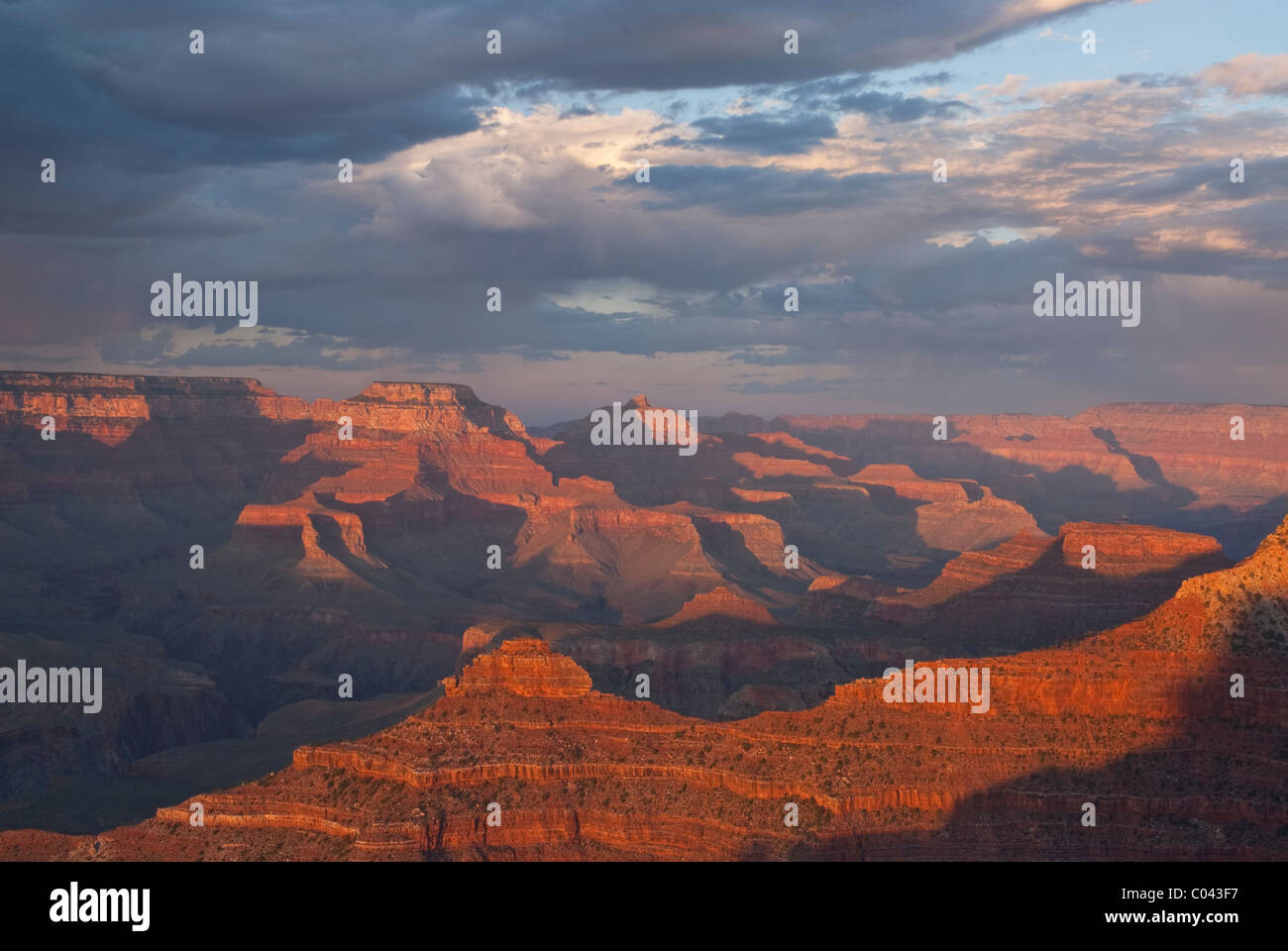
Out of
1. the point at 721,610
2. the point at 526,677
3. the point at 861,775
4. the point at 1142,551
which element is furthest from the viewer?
the point at 721,610

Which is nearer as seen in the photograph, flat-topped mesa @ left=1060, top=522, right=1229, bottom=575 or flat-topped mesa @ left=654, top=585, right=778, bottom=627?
flat-topped mesa @ left=1060, top=522, right=1229, bottom=575

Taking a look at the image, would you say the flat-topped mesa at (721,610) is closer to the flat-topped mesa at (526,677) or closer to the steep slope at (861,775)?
the flat-topped mesa at (526,677)

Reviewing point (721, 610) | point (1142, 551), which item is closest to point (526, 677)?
point (1142, 551)

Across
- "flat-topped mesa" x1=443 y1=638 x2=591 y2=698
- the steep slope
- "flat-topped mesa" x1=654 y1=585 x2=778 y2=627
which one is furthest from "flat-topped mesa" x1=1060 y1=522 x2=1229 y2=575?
"flat-topped mesa" x1=443 y1=638 x2=591 y2=698

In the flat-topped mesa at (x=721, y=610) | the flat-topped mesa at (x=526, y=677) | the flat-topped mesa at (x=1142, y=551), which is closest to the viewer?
the flat-topped mesa at (x=526, y=677)

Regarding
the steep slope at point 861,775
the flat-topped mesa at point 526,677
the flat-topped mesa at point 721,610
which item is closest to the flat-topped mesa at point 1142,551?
the flat-topped mesa at point 721,610

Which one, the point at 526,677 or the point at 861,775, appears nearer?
the point at 861,775

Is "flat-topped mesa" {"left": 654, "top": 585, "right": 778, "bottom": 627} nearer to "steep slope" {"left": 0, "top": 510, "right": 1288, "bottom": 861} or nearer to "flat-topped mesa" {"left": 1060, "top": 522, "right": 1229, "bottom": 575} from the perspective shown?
"flat-topped mesa" {"left": 1060, "top": 522, "right": 1229, "bottom": 575}

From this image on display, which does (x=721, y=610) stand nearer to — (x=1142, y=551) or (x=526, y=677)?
(x=1142, y=551)

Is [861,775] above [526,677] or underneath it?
underneath
